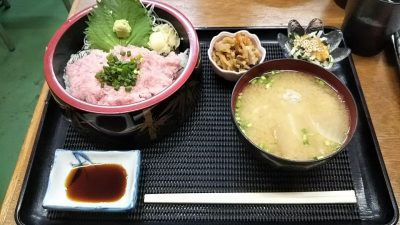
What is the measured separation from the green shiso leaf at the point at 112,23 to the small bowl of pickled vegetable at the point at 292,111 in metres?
0.56

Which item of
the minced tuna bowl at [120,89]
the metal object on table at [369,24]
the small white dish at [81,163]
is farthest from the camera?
the metal object on table at [369,24]

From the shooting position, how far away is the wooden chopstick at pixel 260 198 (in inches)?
50.8

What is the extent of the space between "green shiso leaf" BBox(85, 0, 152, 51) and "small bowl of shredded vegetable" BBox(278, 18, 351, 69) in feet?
2.17

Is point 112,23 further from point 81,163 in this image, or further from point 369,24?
point 369,24

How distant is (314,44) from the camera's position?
1.60 m

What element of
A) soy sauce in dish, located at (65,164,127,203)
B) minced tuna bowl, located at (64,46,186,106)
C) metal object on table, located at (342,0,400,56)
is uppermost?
metal object on table, located at (342,0,400,56)

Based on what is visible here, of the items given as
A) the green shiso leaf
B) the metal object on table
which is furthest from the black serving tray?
the green shiso leaf

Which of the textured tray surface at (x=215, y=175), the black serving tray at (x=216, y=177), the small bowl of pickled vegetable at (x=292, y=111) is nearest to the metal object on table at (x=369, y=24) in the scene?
the black serving tray at (x=216, y=177)

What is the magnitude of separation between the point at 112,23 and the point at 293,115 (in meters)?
0.94

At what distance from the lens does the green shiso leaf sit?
1.58 m

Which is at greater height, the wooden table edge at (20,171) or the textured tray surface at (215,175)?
the textured tray surface at (215,175)

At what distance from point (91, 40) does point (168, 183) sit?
748 mm

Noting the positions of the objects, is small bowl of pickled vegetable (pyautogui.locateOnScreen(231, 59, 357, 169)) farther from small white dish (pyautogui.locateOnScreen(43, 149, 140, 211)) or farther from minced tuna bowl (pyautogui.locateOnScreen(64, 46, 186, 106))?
small white dish (pyautogui.locateOnScreen(43, 149, 140, 211))

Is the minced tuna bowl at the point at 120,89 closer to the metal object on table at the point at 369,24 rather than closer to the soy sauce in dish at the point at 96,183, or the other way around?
the soy sauce in dish at the point at 96,183
